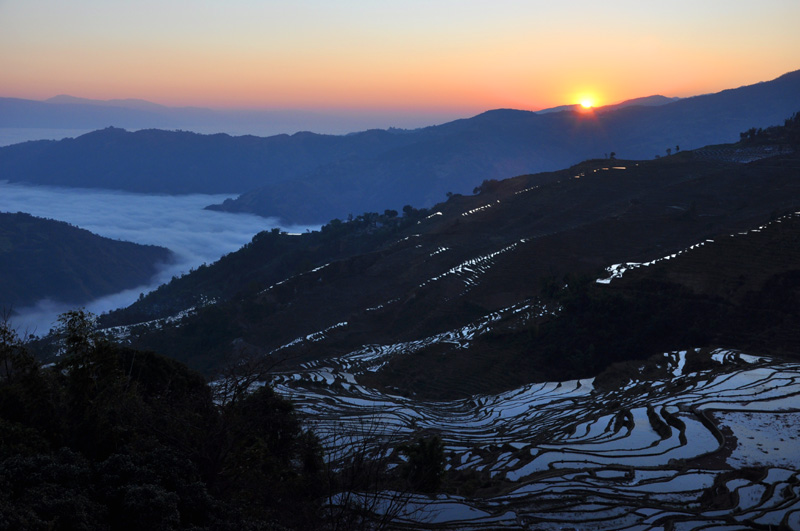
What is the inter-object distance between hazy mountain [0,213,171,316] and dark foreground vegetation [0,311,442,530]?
322 feet

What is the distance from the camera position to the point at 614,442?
46.7 ft

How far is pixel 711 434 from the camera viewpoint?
14.1 metres

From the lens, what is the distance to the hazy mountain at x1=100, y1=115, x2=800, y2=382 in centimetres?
2542

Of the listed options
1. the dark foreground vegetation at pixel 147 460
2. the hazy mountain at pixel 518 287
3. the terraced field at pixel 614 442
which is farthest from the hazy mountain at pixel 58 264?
the dark foreground vegetation at pixel 147 460

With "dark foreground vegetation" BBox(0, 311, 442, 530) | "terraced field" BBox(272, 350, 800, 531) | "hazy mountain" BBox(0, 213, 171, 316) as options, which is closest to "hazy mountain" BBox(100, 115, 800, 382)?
"dark foreground vegetation" BBox(0, 311, 442, 530)

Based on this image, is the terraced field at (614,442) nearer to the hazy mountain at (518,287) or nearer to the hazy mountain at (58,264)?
the hazy mountain at (518,287)

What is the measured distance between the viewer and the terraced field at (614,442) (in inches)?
407

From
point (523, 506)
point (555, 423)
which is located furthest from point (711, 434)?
point (523, 506)

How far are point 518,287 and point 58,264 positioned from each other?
93.0 metres

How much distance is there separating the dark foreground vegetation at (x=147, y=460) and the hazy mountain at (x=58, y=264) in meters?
98.0

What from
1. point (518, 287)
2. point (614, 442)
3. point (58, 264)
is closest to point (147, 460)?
point (614, 442)

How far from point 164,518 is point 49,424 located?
3812 millimetres

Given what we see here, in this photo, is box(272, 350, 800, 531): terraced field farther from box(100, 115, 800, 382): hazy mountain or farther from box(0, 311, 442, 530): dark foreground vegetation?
box(100, 115, 800, 382): hazy mountain

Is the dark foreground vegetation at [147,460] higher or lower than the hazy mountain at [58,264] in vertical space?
lower
